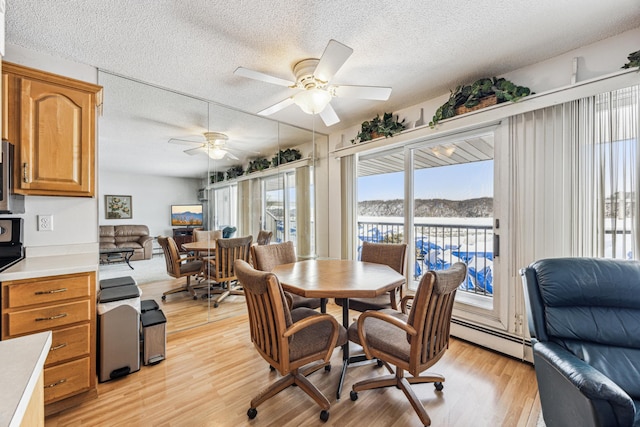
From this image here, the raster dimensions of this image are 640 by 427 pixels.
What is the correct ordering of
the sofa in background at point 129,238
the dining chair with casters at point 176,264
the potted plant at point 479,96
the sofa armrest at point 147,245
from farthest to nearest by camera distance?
1. the dining chair with casters at point 176,264
2. the sofa armrest at point 147,245
3. the sofa in background at point 129,238
4. the potted plant at point 479,96

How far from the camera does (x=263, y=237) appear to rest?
369cm

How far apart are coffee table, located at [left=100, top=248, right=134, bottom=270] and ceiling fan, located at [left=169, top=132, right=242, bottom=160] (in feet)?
3.96

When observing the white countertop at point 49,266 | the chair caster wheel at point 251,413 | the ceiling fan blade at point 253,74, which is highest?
the ceiling fan blade at point 253,74

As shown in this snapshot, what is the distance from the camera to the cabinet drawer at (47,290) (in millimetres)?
1679

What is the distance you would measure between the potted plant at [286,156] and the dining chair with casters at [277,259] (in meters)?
1.44

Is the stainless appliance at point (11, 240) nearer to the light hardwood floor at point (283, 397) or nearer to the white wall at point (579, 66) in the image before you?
the light hardwood floor at point (283, 397)

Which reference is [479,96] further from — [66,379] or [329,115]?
[66,379]

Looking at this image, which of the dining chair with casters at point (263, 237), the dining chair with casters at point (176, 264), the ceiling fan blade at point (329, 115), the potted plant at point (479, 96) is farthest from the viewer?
the dining chair with casters at point (263, 237)

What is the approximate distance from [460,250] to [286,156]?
262cm

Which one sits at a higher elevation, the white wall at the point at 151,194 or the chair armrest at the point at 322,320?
the white wall at the point at 151,194

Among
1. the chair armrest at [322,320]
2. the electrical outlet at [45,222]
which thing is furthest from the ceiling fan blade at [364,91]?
the electrical outlet at [45,222]

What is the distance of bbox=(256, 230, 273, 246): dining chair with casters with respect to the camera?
3669 mm

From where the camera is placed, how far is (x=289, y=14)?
182cm

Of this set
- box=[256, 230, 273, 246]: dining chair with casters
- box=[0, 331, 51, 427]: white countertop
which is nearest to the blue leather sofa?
box=[0, 331, 51, 427]: white countertop
